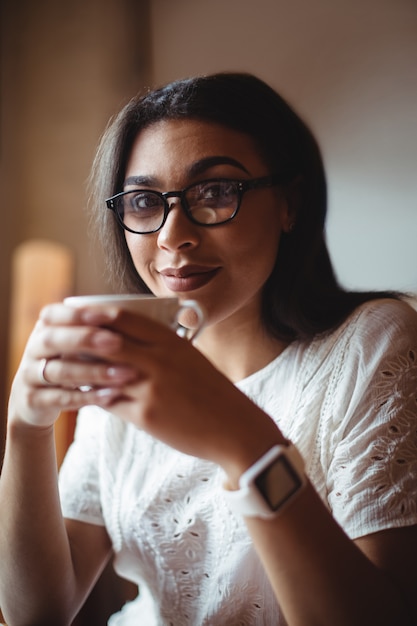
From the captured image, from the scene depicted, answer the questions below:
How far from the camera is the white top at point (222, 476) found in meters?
0.77

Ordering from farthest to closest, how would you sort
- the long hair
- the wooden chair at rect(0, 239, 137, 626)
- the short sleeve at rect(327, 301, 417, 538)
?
1. the wooden chair at rect(0, 239, 137, 626)
2. the long hair
3. the short sleeve at rect(327, 301, 417, 538)

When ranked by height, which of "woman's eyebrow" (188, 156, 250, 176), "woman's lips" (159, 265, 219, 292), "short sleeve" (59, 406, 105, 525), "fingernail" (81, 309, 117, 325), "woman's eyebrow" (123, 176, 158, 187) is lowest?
"short sleeve" (59, 406, 105, 525)

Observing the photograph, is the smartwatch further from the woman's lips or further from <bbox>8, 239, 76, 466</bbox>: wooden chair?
<bbox>8, 239, 76, 466</bbox>: wooden chair

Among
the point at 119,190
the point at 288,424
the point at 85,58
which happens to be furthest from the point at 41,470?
the point at 85,58

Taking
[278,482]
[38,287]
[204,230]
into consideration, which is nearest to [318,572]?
[278,482]

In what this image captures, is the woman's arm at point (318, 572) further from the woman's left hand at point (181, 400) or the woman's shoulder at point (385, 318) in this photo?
the woman's shoulder at point (385, 318)

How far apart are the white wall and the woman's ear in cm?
20

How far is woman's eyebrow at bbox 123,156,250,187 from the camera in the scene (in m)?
0.92

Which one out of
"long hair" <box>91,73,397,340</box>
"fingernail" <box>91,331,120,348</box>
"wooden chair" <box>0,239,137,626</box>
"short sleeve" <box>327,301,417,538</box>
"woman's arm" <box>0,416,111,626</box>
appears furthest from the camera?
"wooden chair" <box>0,239,137,626</box>

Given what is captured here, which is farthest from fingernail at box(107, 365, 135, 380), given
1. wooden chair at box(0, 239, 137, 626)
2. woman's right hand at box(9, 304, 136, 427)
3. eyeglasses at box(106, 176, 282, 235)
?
wooden chair at box(0, 239, 137, 626)

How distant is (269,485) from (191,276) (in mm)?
466

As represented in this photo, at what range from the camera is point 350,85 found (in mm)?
1188

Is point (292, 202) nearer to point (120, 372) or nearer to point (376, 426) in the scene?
point (376, 426)

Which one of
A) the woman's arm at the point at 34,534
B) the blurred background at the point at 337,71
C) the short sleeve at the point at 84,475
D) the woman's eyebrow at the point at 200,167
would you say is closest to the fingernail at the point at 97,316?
the woman's arm at the point at 34,534
